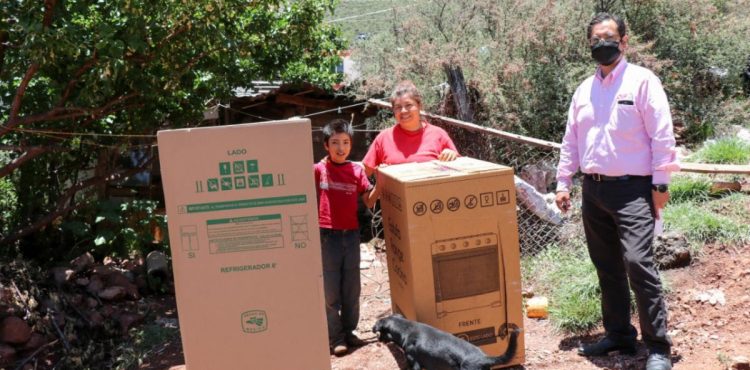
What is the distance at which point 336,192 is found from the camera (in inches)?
153

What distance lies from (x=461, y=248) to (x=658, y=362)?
1143mm

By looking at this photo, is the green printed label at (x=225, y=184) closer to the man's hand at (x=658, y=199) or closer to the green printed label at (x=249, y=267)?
the green printed label at (x=249, y=267)

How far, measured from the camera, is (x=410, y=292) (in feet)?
11.3

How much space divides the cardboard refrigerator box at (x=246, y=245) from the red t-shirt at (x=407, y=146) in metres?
1.18

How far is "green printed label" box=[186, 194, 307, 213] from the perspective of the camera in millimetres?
2723

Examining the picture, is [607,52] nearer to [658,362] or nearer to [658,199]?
[658,199]

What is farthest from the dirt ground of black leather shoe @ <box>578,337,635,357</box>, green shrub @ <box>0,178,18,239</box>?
green shrub @ <box>0,178,18,239</box>

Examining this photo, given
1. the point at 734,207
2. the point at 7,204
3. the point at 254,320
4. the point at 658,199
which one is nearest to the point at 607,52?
the point at 658,199

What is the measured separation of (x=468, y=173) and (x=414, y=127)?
0.70 m

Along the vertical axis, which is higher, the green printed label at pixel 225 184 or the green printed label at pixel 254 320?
the green printed label at pixel 225 184

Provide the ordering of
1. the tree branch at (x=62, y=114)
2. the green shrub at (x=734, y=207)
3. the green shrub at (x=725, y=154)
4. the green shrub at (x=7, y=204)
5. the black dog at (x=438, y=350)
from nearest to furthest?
the black dog at (x=438, y=350)
the green shrub at (x=734, y=207)
the tree branch at (x=62, y=114)
the green shrub at (x=725, y=154)
the green shrub at (x=7, y=204)

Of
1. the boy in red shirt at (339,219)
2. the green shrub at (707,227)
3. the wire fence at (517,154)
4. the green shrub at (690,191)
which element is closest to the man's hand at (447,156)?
the boy in red shirt at (339,219)

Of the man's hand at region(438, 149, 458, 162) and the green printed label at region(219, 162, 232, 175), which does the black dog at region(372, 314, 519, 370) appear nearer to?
the man's hand at region(438, 149, 458, 162)

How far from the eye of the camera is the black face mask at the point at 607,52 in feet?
11.0
